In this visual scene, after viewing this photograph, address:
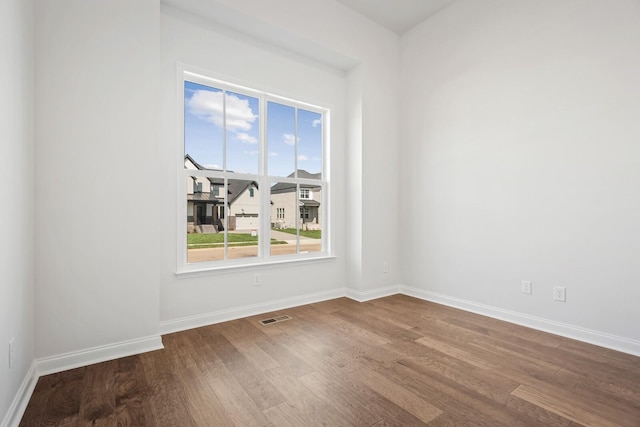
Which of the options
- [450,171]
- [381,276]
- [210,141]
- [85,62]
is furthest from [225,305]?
[450,171]

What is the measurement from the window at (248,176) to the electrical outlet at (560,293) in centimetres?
235

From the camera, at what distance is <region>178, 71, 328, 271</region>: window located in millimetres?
3027

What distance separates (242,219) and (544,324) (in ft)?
9.90

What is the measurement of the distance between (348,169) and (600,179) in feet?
7.94

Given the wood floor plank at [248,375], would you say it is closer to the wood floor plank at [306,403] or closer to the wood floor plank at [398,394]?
the wood floor plank at [306,403]

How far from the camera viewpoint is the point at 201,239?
9.97ft

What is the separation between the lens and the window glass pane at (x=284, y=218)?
3.54 metres

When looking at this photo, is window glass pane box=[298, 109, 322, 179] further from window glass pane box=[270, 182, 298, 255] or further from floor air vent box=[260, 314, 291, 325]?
floor air vent box=[260, 314, 291, 325]

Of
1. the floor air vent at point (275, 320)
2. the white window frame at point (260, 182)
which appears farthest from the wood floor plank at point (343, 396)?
the white window frame at point (260, 182)

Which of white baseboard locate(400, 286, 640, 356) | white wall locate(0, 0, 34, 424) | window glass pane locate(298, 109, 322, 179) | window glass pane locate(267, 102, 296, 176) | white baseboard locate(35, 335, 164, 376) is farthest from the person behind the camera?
window glass pane locate(298, 109, 322, 179)

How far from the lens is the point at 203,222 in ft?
10.0

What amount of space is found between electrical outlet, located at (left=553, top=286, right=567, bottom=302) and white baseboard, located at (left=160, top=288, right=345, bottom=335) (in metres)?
2.18

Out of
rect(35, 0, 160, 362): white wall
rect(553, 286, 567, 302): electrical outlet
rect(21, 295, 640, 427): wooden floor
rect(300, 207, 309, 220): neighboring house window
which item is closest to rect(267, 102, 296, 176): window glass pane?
rect(300, 207, 309, 220): neighboring house window

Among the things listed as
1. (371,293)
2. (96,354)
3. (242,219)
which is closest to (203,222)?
(242,219)
